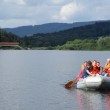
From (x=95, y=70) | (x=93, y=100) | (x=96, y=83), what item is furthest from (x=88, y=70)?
(x=93, y=100)

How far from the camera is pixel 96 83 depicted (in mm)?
32656

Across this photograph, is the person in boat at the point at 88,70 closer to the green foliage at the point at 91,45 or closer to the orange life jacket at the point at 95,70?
the orange life jacket at the point at 95,70

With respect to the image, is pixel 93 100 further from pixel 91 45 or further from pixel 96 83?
pixel 91 45

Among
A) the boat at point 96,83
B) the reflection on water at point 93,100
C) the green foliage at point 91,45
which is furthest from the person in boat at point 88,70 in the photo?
the green foliage at point 91,45

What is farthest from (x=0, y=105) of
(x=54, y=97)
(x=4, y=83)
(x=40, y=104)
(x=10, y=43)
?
(x=10, y=43)

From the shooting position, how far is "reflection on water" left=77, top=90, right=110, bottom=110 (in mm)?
27203

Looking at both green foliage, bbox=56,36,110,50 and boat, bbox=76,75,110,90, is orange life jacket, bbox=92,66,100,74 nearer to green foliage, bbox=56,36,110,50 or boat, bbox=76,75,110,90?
boat, bbox=76,75,110,90

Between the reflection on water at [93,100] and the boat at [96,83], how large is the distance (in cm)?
42

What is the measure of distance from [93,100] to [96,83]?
3013mm

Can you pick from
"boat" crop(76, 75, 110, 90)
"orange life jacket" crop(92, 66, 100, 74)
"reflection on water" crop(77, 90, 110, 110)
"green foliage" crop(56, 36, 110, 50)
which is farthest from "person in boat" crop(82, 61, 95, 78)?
"green foliage" crop(56, 36, 110, 50)

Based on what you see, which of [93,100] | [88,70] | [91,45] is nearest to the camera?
[93,100]

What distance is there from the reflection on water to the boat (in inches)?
16.6

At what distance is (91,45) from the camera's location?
174 meters

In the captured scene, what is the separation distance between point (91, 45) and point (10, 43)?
3853cm
